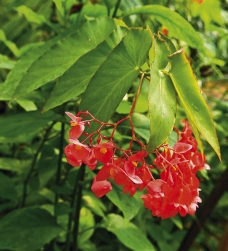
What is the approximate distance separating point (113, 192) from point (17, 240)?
0.23m

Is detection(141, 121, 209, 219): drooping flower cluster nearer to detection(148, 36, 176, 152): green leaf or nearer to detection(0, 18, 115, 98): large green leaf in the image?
detection(148, 36, 176, 152): green leaf

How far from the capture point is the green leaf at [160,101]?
47 centimetres

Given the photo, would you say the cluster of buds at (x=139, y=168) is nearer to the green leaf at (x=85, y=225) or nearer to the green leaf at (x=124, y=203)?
the green leaf at (x=124, y=203)

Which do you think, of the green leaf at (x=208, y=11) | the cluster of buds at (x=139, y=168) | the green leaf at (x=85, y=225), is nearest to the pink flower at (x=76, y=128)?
the cluster of buds at (x=139, y=168)

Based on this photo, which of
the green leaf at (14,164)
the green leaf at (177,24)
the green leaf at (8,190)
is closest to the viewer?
the green leaf at (177,24)

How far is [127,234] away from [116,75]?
0.53 metres

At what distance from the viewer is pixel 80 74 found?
0.57 meters

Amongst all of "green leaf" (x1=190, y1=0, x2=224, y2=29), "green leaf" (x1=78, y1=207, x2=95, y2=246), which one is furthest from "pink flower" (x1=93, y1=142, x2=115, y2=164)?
"green leaf" (x1=190, y1=0, x2=224, y2=29)

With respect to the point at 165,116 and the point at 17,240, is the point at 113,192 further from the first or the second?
the point at 165,116

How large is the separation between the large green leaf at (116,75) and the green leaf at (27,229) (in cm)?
45

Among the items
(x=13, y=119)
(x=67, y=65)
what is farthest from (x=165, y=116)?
(x=13, y=119)

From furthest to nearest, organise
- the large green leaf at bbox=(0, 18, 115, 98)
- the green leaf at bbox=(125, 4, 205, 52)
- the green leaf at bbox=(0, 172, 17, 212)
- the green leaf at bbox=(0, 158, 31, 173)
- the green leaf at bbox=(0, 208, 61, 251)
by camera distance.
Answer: the green leaf at bbox=(0, 158, 31, 173)
the green leaf at bbox=(0, 172, 17, 212)
the green leaf at bbox=(0, 208, 61, 251)
the green leaf at bbox=(125, 4, 205, 52)
the large green leaf at bbox=(0, 18, 115, 98)

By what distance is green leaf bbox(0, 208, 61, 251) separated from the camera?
0.87 m

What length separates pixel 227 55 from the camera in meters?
1.51
